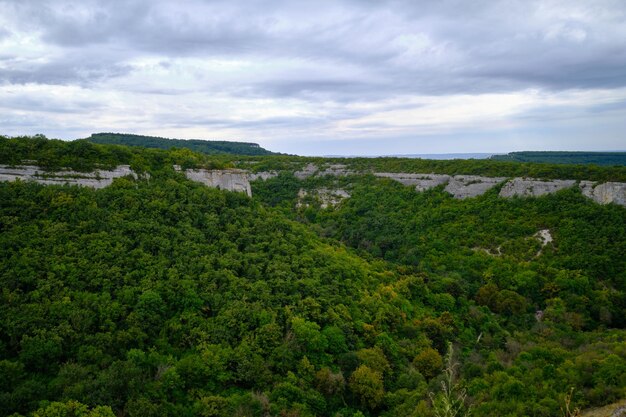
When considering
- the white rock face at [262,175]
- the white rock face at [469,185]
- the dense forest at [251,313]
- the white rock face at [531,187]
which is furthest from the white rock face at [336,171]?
the dense forest at [251,313]

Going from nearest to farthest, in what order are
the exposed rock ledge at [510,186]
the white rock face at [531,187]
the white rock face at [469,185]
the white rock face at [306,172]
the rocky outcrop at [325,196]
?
the exposed rock ledge at [510,186]
the white rock face at [531,187]
the white rock face at [469,185]
the rocky outcrop at [325,196]
the white rock face at [306,172]

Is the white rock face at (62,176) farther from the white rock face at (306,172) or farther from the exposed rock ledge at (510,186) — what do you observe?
the white rock face at (306,172)

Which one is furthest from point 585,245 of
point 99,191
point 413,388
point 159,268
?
point 99,191

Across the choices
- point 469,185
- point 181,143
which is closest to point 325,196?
point 469,185

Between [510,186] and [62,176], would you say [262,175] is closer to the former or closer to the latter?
[510,186]

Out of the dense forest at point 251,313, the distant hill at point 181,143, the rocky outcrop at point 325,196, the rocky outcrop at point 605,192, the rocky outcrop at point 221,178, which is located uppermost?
the distant hill at point 181,143

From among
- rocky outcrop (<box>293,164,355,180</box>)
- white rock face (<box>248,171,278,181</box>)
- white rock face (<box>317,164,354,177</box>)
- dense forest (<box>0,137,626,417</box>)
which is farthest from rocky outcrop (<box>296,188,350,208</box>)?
dense forest (<box>0,137,626,417</box>)

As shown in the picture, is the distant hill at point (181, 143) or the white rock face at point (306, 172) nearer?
the white rock face at point (306, 172)
